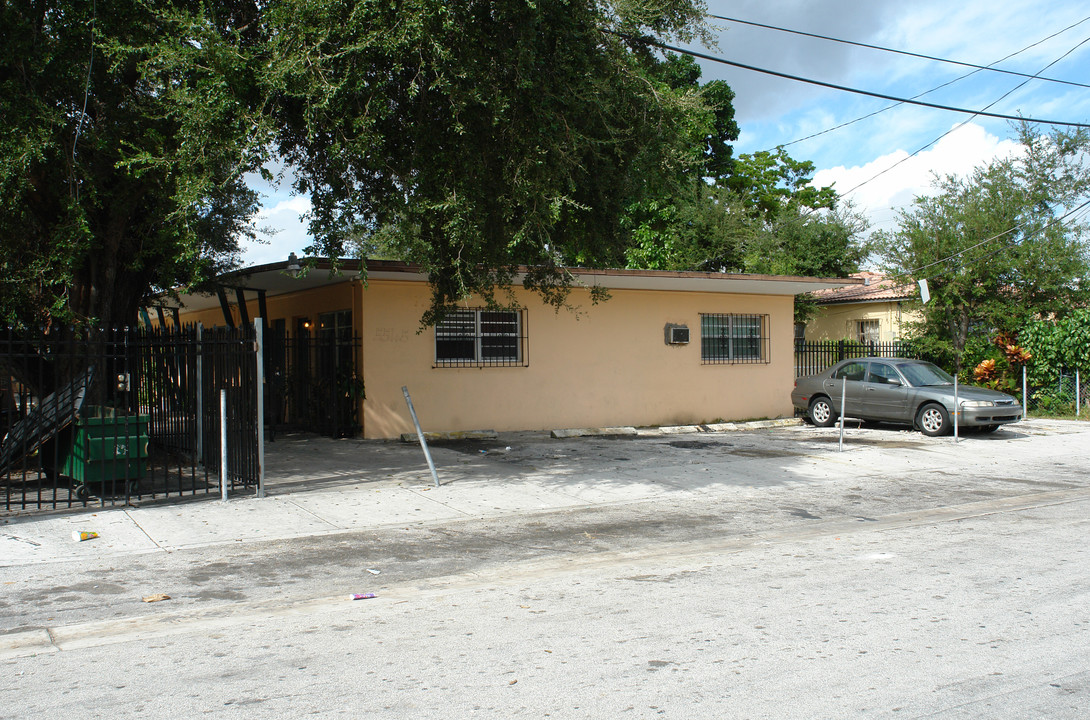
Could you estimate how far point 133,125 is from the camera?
33.2ft

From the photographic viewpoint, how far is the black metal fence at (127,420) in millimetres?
8836

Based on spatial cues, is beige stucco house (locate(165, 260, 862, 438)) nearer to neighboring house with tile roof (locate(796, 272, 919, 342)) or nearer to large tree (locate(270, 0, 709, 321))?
large tree (locate(270, 0, 709, 321))

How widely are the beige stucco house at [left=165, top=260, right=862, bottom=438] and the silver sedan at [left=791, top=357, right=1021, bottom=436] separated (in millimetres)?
1757

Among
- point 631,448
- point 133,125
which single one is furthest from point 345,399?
point 133,125

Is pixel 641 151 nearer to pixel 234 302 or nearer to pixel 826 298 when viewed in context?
pixel 234 302

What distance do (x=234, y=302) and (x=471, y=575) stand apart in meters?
15.3

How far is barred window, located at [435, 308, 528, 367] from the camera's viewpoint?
16.1m

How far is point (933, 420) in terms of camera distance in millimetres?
16297

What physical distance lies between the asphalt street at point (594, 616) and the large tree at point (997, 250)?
15.2 meters

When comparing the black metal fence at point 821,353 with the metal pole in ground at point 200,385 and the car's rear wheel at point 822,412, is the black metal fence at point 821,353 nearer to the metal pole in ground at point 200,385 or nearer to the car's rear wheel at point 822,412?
the car's rear wheel at point 822,412

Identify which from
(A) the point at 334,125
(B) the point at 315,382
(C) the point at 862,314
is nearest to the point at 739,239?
(C) the point at 862,314

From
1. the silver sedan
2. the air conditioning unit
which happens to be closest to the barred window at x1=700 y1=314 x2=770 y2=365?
the air conditioning unit

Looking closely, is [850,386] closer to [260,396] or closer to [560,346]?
[560,346]

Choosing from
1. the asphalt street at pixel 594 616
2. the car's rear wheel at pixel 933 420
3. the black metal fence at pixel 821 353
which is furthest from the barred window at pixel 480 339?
the black metal fence at pixel 821 353
